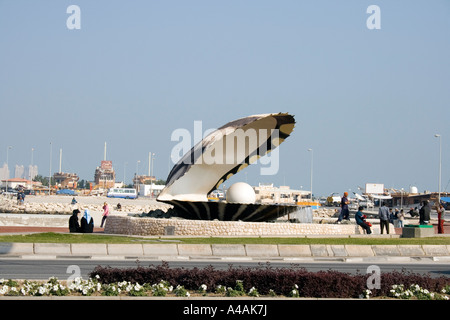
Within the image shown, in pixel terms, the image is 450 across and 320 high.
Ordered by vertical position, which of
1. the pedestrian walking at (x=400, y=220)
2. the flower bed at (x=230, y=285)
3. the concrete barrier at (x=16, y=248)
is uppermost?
the flower bed at (x=230, y=285)

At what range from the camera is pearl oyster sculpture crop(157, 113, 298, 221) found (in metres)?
28.9

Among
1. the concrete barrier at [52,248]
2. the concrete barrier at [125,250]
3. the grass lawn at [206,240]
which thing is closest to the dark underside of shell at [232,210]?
the grass lawn at [206,240]

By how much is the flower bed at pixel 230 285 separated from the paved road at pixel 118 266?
246cm

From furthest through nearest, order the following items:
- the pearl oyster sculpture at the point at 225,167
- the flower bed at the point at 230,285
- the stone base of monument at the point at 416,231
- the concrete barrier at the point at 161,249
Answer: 1. the pearl oyster sculpture at the point at 225,167
2. the stone base of monument at the point at 416,231
3. the concrete barrier at the point at 161,249
4. the flower bed at the point at 230,285

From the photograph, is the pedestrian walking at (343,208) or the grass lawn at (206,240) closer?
the grass lawn at (206,240)

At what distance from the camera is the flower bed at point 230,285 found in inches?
446

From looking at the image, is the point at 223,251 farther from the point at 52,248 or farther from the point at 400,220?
the point at 400,220

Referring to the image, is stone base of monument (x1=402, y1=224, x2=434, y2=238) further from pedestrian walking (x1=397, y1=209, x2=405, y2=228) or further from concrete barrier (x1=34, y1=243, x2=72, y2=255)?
concrete barrier (x1=34, y1=243, x2=72, y2=255)

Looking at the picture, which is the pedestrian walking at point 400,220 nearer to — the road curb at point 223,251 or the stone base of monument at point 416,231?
the stone base of monument at point 416,231

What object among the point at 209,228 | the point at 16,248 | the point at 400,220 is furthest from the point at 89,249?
the point at 400,220

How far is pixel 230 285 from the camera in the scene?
1225 centimetres

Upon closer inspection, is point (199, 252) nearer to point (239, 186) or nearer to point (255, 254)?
point (255, 254)

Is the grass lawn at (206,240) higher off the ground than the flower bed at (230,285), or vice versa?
the flower bed at (230,285)

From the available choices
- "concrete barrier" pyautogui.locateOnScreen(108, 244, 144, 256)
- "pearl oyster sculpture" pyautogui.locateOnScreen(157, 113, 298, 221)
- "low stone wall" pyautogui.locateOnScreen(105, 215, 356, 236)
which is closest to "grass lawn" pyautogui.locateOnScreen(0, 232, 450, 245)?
"concrete barrier" pyautogui.locateOnScreen(108, 244, 144, 256)
